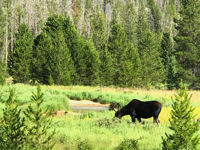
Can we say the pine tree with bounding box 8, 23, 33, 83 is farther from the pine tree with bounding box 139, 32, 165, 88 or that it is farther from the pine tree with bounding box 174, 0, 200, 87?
the pine tree with bounding box 174, 0, 200, 87

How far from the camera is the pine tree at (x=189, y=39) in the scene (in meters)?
42.5

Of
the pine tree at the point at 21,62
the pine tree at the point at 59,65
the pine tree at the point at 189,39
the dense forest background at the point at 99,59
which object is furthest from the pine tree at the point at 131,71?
the pine tree at the point at 21,62

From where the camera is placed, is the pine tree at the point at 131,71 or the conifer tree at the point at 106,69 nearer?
the pine tree at the point at 131,71

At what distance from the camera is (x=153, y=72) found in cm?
5297

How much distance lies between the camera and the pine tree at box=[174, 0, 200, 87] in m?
42.5

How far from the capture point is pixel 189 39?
140 feet

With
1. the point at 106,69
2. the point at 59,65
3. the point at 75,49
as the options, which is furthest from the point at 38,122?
the point at 106,69

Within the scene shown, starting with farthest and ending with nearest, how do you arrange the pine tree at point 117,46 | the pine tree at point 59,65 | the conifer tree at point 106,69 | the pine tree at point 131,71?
1. the pine tree at point 117,46
2. the conifer tree at point 106,69
3. the pine tree at point 131,71
4. the pine tree at point 59,65

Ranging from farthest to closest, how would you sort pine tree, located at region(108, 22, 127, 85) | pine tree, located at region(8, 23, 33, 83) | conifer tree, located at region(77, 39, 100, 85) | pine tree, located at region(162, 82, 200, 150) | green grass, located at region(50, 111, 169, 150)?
pine tree, located at region(108, 22, 127, 85)
conifer tree, located at region(77, 39, 100, 85)
pine tree, located at region(8, 23, 33, 83)
green grass, located at region(50, 111, 169, 150)
pine tree, located at region(162, 82, 200, 150)

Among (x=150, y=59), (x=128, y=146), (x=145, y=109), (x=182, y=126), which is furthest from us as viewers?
(x=150, y=59)

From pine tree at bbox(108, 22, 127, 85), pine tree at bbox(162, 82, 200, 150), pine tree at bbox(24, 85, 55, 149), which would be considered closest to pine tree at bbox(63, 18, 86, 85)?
pine tree at bbox(108, 22, 127, 85)

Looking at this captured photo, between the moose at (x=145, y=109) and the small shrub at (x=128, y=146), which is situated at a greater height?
the moose at (x=145, y=109)

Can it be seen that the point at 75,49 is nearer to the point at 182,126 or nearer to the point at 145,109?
the point at 145,109

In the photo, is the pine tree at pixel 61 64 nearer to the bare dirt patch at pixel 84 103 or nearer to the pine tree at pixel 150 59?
the bare dirt patch at pixel 84 103
